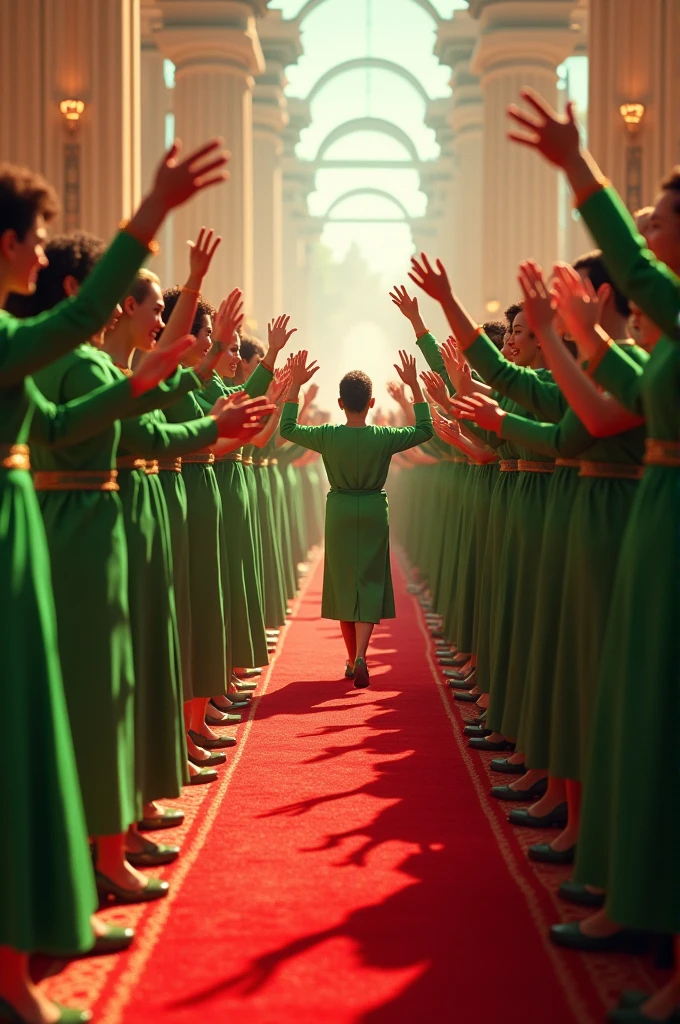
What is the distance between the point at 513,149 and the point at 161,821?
19334mm

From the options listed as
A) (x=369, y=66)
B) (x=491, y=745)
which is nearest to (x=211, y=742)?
(x=491, y=745)

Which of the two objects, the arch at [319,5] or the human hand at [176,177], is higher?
the arch at [319,5]

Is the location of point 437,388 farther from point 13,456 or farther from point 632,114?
point 632,114

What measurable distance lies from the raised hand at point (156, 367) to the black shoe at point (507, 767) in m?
3.10

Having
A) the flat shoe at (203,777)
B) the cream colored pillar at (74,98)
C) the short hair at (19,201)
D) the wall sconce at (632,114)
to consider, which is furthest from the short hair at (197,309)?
the wall sconce at (632,114)

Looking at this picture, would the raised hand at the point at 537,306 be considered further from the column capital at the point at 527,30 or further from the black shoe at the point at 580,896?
the column capital at the point at 527,30

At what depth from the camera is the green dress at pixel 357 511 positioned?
900cm

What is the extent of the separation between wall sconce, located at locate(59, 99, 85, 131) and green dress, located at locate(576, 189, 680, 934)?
11.3m

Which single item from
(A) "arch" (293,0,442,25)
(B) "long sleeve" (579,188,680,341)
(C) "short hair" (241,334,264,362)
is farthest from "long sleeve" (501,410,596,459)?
(A) "arch" (293,0,442,25)

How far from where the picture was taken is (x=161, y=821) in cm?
548

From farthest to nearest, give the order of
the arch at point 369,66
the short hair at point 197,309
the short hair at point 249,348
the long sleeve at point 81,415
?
the arch at point 369,66 < the short hair at point 249,348 < the short hair at point 197,309 < the long sleeve at point 81,415

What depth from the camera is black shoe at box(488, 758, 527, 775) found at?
645 centimetres

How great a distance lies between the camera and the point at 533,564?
591cm

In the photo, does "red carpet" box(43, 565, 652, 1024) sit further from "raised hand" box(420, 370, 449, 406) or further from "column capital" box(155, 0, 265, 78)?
"column capital" box(155, 0, 265, 78)
